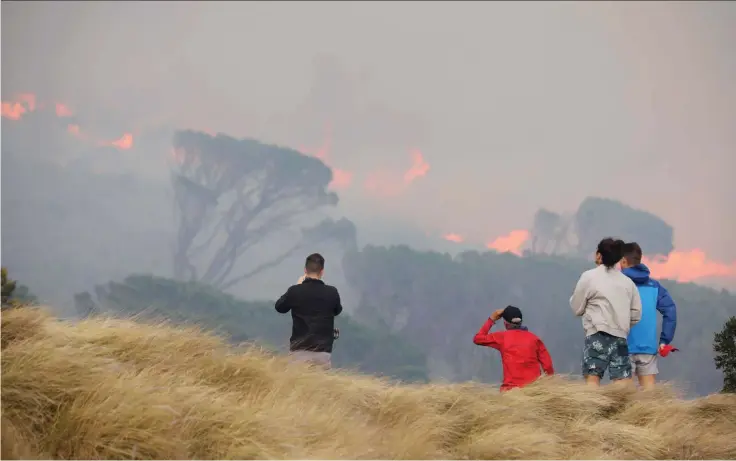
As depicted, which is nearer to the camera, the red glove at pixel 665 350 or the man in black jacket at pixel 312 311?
the man in black jacket at pixel 312 311

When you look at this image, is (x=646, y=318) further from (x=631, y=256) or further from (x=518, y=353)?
(x=518, y=353)

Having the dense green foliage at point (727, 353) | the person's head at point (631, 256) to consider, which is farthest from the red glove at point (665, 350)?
the dense green foliage at point (727, 353)

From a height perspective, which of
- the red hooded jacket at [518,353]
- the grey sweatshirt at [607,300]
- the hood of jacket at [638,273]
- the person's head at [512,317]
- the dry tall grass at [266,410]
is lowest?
the dry tall grass at [266,410]

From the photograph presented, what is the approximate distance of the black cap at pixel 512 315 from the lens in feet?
29.4

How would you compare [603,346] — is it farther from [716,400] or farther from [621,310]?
[716,400]

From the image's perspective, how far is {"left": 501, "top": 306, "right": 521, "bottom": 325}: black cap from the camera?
29.4ft

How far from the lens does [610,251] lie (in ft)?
29.3

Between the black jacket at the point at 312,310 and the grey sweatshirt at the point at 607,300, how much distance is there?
2784 mm

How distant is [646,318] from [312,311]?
12.9 feet

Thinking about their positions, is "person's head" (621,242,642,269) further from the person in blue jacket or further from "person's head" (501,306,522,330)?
"person's head" (501,306,522,330)

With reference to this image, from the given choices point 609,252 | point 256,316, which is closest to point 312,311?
point 609,252

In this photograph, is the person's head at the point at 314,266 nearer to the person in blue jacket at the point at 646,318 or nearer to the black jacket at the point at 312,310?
the black jacket at the point at 312,310

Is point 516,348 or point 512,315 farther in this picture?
point 516,348

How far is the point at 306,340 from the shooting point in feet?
29.6
